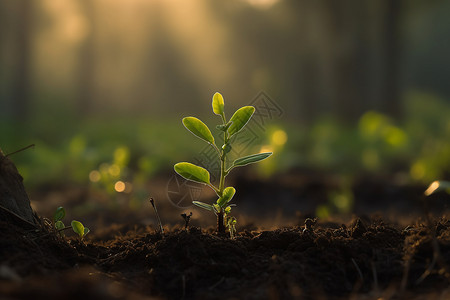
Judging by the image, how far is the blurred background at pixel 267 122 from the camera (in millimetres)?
4797

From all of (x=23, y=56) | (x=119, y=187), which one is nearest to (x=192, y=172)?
(x=119, y=187)

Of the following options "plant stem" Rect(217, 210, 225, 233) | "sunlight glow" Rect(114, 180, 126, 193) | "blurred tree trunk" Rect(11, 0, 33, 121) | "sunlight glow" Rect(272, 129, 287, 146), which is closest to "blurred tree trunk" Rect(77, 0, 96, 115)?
"blurred tree trunk" Rect(11, 0, 33, 121)

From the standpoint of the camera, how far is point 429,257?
1605 mm

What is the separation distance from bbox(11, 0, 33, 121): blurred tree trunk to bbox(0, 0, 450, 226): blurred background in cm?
4

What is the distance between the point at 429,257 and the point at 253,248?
0.64m

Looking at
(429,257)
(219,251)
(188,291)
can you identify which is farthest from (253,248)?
(429,257)

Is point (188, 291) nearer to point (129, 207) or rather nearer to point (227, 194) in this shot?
point (227, 194)

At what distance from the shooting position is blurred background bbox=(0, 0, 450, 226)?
4797 mm

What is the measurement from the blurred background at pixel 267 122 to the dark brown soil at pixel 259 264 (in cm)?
89

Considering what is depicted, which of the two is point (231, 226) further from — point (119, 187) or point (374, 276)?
point (119, 187)

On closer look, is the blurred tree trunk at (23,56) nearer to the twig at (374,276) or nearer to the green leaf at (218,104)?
the green leaf at (218,104)

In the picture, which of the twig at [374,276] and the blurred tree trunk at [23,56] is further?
the blurred tree trunk at [23,56]

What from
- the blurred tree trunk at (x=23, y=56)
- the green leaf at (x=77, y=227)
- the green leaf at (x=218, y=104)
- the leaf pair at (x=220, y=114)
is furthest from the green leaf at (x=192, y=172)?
the blurred tree trunk at (x=23, y=56)

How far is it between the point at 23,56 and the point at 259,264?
44.2 feet
